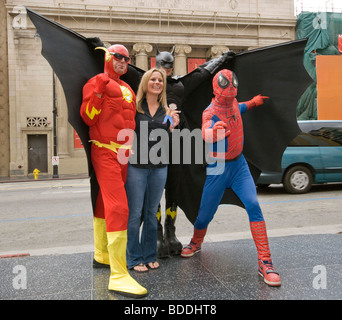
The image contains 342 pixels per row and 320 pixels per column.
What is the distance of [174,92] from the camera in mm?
3504

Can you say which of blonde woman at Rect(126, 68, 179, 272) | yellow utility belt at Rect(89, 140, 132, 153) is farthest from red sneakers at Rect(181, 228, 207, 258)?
yellow utility belt at Rect(89, 140, 132, 153)

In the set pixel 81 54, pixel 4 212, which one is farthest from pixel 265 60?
pixel 4 212

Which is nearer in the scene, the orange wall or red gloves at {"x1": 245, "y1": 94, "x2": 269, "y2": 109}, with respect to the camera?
red gloves at {"x1": 245, "y1": 94, "x2": 269, "y2": 109}

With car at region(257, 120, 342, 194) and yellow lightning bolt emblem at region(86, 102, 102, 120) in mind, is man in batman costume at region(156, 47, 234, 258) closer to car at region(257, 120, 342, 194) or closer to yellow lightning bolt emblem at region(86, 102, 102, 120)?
yellow lightning bolt emblem at region(86, 102, 102, 120)

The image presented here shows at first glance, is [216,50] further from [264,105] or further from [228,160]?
[228,160]

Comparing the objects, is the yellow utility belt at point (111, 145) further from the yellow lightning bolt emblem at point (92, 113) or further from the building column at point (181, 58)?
the building column at point (181, 58)

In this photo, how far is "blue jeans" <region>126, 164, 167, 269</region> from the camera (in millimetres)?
3062

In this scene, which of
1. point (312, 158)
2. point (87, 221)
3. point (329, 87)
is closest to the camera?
point (87, 221)

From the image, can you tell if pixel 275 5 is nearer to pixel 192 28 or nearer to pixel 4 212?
pixel 192 28

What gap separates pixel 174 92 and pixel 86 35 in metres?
20.3

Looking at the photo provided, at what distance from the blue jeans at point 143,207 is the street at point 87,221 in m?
1.41

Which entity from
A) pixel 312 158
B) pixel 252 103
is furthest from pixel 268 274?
pixel 312 158

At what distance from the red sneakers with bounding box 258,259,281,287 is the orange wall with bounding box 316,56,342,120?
71.2 ft

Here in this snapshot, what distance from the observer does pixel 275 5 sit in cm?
2358
